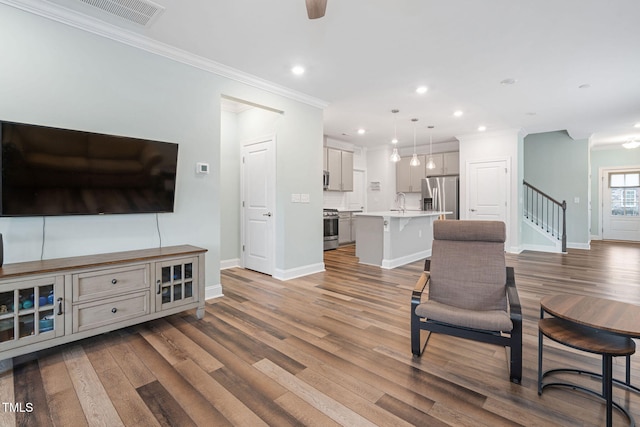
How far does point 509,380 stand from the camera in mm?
2053

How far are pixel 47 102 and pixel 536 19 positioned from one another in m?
4.22

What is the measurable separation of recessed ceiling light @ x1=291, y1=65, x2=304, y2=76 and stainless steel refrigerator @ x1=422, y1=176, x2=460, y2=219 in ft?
16.6

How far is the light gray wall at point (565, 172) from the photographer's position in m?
7.52

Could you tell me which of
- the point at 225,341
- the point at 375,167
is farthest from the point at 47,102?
the point at 375,167

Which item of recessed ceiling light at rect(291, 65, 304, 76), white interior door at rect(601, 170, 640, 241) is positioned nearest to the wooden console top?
recessed ceiling light at rect(291, 65, 304, 76)

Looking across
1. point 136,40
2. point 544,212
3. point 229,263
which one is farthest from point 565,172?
point 136,40

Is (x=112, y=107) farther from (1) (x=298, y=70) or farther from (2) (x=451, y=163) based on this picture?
(2) (x=451, y=163)

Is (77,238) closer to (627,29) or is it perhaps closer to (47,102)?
(47,102)

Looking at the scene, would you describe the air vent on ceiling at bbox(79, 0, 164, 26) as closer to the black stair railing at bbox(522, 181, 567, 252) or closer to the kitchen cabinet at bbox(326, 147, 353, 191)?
the kitchen cabinet at bbox(326, 147, 353, 191)

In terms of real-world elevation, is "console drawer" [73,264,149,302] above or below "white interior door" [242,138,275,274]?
below

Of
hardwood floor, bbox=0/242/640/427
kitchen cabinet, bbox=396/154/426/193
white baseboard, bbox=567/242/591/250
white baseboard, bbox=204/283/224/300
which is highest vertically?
kitchen cabinet, bbox=396/154/426/193

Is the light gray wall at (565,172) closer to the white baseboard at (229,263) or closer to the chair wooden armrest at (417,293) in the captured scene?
the chair wooden armrest at (417,293)

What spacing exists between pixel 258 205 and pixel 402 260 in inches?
107

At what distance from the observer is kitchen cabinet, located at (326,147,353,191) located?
781cm
